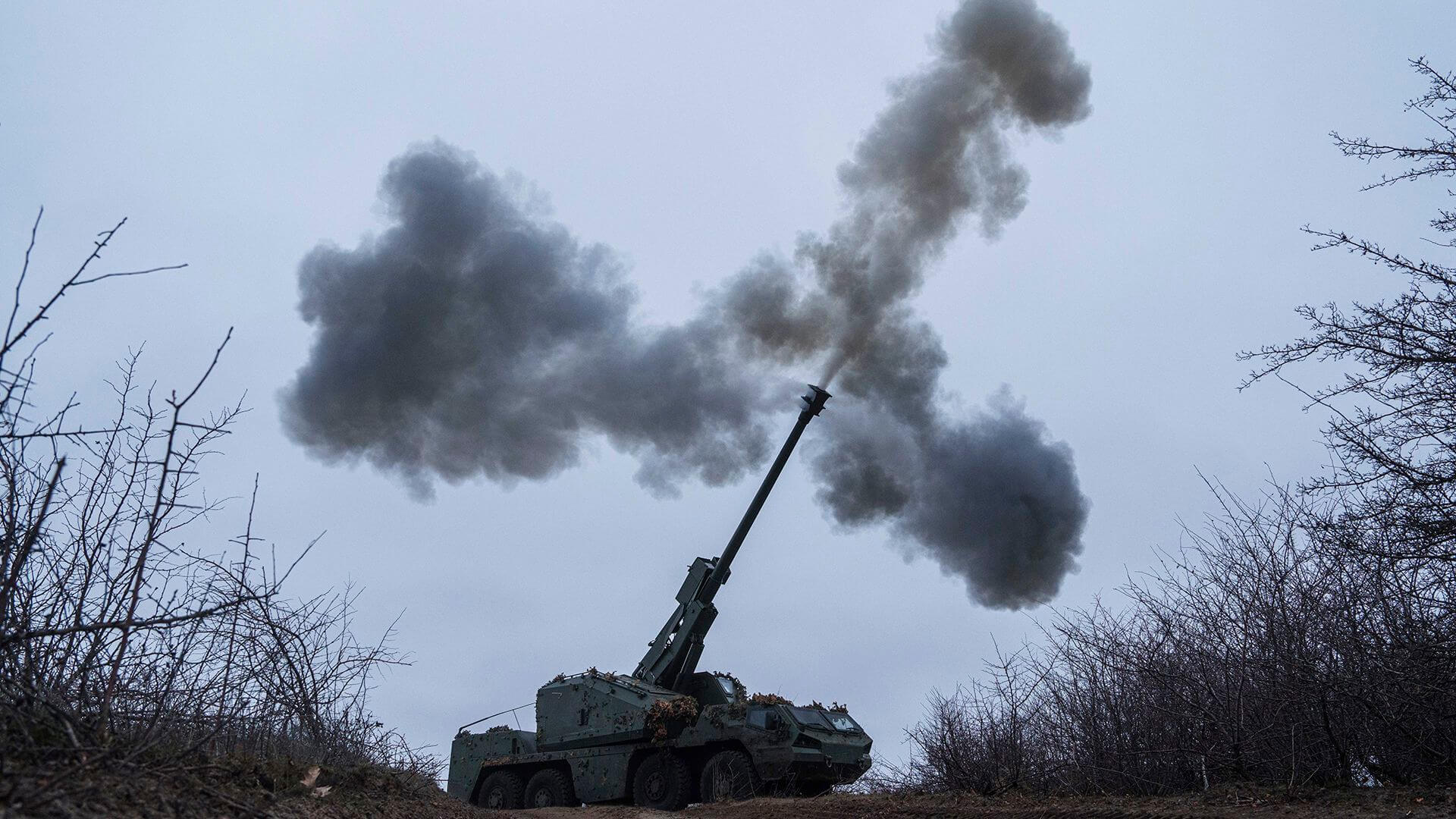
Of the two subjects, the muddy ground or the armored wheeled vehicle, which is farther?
the armored wheeled vehicle

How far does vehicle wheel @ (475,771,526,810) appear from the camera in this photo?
64.6 feet

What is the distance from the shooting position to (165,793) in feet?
15.4

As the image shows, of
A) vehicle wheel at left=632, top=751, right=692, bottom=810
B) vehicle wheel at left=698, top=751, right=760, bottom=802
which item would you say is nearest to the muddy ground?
vehicle wheel at left=632, top=751, right=692, bottom=810

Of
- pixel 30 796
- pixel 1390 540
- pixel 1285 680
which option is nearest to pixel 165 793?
pixel 30 796

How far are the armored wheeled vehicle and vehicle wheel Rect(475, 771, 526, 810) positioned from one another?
0.08ft

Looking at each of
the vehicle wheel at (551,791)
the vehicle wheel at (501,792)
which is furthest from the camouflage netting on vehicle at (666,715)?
the vehicle wheel at (501,792)

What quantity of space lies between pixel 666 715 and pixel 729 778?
Answer: 1.62m

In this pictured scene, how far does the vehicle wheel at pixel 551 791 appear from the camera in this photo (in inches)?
744

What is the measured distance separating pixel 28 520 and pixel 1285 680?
11.0m

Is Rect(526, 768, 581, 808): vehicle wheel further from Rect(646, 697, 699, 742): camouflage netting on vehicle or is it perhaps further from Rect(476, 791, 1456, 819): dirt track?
Rect(646, 697, 699, 742): camouflage netting on vehicle

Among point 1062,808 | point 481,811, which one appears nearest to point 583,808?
point 481,811

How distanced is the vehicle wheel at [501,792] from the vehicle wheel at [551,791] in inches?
8.9

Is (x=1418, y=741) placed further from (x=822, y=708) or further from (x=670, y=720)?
(x=670, y=720)

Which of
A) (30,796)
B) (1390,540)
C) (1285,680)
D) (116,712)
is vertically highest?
(1390,540)
